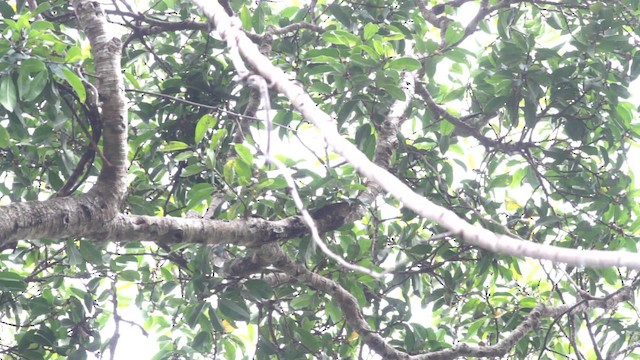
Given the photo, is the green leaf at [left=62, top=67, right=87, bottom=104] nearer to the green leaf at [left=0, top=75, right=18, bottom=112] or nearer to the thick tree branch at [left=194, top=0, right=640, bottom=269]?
the green leaf at [left=0, top=75, right=18, bottom=112]

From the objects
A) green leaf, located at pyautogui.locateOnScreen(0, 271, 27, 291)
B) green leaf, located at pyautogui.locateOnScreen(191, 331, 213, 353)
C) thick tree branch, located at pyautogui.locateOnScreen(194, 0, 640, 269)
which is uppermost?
green leaf, located at pyautogui.locateOnScreen(191, 331, 213, 353)

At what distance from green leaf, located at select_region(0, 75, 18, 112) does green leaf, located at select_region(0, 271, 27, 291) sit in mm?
620

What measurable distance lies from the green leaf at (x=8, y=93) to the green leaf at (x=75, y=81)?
17cm

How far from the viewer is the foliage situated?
8.59ft

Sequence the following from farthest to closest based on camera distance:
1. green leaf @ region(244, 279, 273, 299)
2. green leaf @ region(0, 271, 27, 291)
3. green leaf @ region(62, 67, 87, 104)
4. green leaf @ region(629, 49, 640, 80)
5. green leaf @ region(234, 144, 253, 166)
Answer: green leaf @ region(629, 49, 640, 80)
green leaf @ region(244, 279, 273, 299)
green leaf @ region(0, 271, 27, 291)
green leaf @ region(234, 144, 253, 166)
green leaf @ region(62, 67, 87, 104)

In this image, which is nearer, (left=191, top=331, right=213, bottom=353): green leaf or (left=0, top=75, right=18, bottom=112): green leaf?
(left=0, top=75, right=18, bottom=112): green leaf

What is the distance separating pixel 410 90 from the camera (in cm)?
312

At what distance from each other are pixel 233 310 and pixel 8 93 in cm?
106

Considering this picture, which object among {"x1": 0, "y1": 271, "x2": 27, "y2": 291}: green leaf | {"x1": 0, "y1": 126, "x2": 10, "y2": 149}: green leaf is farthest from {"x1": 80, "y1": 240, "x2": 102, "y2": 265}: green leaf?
{"x1": 0, "y1": 126, "x2": 10, "y2": 149}: green leaf

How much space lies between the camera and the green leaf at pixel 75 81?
2014 mm

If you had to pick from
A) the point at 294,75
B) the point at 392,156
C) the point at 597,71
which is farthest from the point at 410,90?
the point at 597,71

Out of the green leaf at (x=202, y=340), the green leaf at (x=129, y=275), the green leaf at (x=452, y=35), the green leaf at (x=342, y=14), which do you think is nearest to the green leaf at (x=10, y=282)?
the green leaf at (x=129, y=275)

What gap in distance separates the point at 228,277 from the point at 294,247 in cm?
36

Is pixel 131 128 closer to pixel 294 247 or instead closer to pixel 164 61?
pixel 164 61
